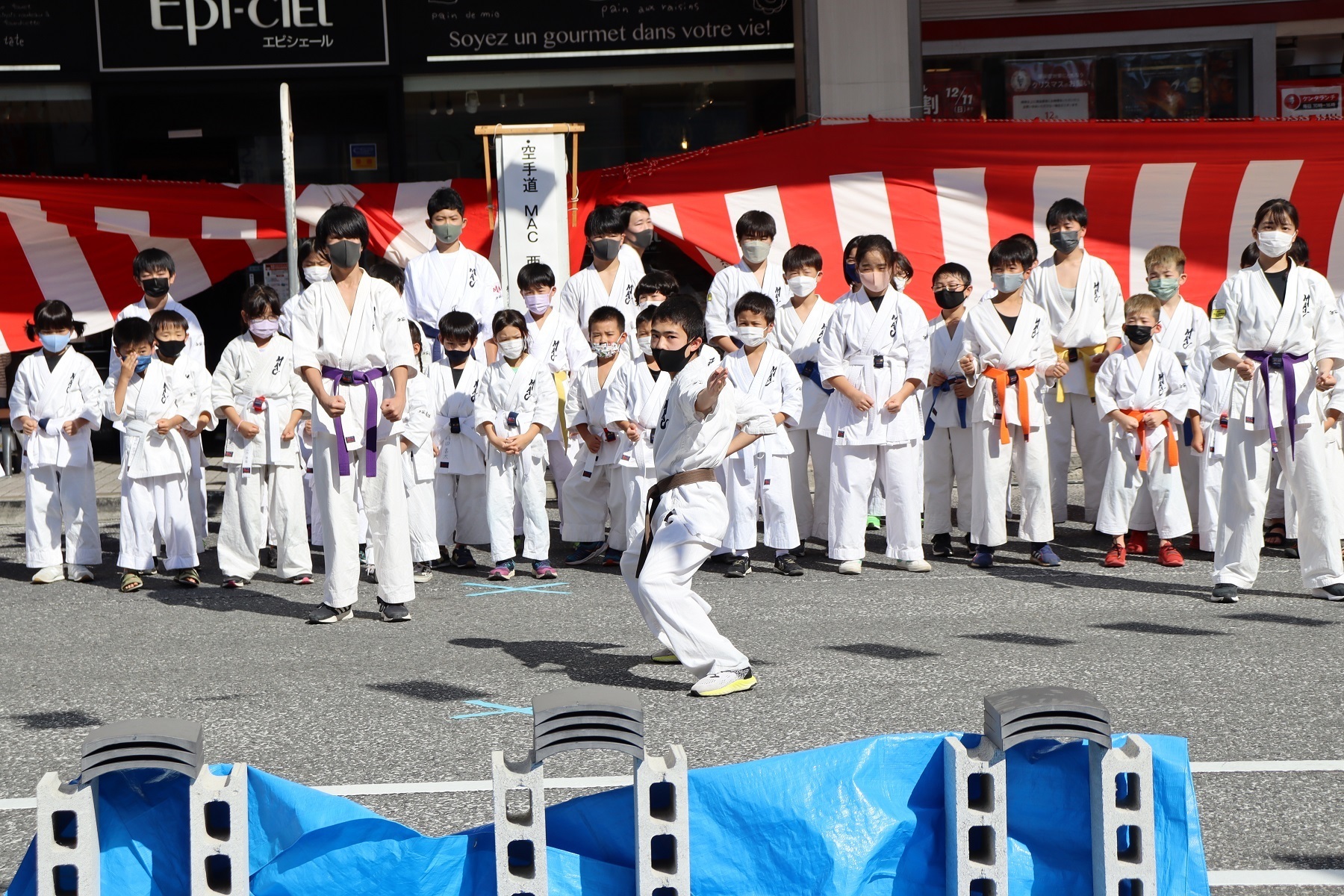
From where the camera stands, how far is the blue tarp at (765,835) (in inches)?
139

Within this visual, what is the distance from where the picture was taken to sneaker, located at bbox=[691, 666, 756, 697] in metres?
6.09

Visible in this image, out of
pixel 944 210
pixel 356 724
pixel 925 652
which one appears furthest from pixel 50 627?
pixel 944 210

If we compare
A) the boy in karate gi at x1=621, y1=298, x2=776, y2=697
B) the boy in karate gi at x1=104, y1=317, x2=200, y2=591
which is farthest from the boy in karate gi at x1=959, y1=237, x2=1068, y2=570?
the boy in karate gi at x1=104, y1=317, x2=200, y2=591

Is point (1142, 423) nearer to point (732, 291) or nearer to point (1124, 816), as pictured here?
point (732, 291)

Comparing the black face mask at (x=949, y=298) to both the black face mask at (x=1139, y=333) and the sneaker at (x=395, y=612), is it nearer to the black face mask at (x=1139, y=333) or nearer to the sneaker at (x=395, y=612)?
the black face mask at (x=1139, y=333)

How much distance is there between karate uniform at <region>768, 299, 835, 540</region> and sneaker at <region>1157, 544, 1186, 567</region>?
6.39 feet

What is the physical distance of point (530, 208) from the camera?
10969 millimetres

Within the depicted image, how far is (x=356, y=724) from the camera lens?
18.9 feet

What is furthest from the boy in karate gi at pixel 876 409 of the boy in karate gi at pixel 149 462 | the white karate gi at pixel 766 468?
the boy in karate gi at pixel 149 462

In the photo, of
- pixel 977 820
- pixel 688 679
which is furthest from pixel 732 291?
pixel 977 820

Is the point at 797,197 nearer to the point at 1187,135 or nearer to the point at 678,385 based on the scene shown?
the point at 1187,135

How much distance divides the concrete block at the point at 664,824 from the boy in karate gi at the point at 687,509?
260 centimetres

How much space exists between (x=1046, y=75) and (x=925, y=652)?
8.91 meters

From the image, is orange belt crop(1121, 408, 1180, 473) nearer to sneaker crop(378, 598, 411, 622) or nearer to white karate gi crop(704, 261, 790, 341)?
white karate gi crop(704, 261, 790, 341)
